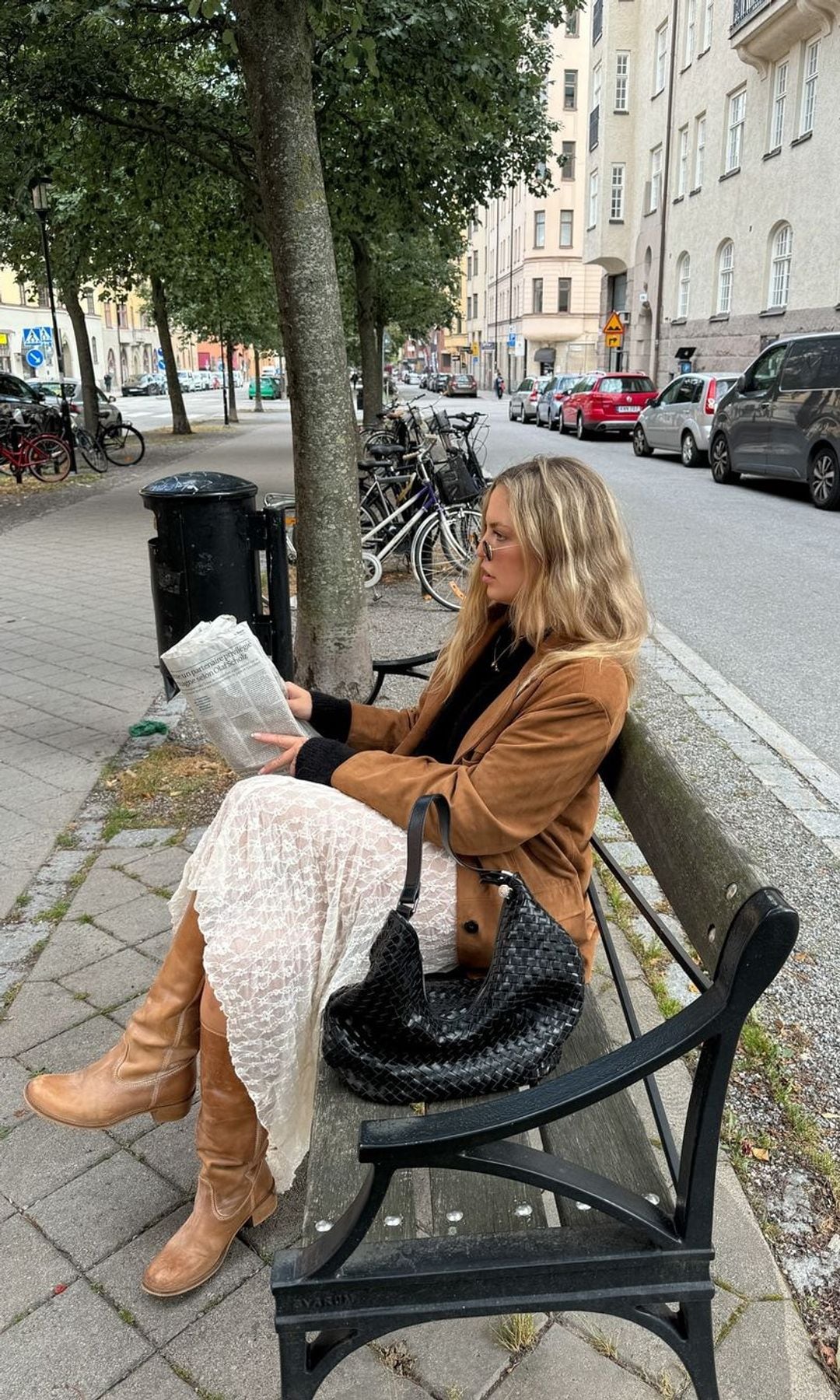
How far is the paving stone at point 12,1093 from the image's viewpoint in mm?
2592

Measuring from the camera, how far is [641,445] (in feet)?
71.3

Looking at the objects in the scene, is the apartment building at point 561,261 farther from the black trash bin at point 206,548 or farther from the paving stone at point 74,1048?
the paving stone at point 74,1048

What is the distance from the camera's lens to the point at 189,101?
905cm

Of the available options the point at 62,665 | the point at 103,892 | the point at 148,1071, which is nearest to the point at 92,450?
the point at 62,665

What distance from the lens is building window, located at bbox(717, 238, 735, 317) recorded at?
30422 mm

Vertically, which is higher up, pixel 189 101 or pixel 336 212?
pixel 189 101

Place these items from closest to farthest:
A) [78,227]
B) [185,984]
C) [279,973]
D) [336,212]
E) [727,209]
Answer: [279,973], [185,984], [336,212], [78,227], [727,209]

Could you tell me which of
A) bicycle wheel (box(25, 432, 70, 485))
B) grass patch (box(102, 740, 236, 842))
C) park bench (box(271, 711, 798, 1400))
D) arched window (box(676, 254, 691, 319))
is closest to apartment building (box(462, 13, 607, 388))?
arched window (box(676, 254, 691, 319))

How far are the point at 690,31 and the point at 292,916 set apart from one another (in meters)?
38.7

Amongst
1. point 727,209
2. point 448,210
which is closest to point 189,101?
point 448,210

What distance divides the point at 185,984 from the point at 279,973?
256 mm

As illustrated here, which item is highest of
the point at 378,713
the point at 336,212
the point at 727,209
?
the point at 727,209

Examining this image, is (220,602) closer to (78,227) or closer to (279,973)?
(279,973)

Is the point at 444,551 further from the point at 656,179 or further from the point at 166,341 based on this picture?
the point at 656,179
